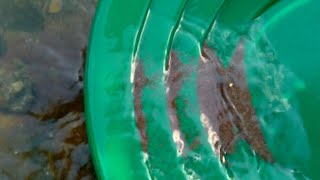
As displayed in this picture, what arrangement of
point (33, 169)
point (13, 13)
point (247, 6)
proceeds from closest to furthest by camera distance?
point (247, 6)
point (33, 169)
point (13, 13)

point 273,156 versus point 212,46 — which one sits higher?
point 212,46

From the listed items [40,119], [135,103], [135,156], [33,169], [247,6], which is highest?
[247,6]

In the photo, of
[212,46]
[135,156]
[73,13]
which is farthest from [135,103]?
[73,13]

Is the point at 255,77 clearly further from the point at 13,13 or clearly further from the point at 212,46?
the point at 13,13

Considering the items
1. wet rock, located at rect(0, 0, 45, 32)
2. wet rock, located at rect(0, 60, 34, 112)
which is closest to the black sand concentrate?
wet rock, located at rect(0, 60, 34, 112)

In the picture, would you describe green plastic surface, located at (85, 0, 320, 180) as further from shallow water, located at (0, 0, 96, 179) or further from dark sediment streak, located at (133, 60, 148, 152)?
shallow water, located at (0, 0, 96, 179)

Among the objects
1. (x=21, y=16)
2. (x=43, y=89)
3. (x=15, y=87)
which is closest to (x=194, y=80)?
(x=43, y=89)

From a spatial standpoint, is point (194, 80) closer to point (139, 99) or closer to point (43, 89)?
point (139, 99)

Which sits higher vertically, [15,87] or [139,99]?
[139,99]
